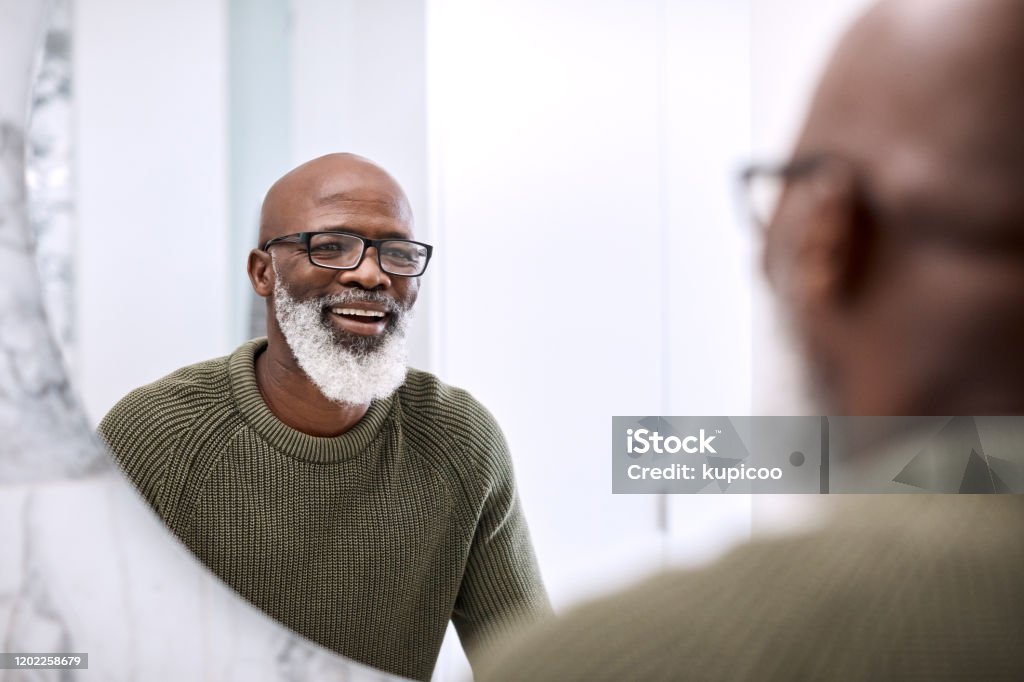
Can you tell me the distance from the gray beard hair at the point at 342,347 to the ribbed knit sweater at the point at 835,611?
1.28 feet

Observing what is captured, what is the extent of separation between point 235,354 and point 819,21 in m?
0.47

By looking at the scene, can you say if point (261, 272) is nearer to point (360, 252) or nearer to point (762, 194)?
point (360, 252)

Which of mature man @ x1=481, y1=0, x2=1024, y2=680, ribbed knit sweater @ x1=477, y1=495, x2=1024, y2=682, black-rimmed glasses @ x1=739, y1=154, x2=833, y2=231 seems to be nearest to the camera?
ribbed knit sweater @ x1=477, y1=495, x2=1024, y2=682

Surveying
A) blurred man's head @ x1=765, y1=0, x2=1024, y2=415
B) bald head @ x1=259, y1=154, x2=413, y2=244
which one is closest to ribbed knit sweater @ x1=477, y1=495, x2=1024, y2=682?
blurred man's head @ x1=765, y1=0, x2=1024, y2=415

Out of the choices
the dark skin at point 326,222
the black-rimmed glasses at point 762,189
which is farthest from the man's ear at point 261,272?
the black-rimmed glasses at point 762,189

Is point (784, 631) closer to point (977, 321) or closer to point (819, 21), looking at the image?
point (977, 321)

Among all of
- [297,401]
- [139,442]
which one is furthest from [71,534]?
[297,401]

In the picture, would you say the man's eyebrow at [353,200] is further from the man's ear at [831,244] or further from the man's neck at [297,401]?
the man's ear at [831,244]

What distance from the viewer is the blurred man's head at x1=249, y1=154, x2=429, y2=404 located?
0.61 metres

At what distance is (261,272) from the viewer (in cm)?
63

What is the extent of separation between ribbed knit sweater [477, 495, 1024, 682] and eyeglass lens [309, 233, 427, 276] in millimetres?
394

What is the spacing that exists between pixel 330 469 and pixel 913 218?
44cm

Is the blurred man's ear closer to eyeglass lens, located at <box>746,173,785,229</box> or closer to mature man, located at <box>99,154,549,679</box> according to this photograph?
eyeglass lens, located at <box>746,173,785,229</box>

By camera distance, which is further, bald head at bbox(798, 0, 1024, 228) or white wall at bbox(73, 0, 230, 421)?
white wall at bbox(73, 0, 230, 421)
